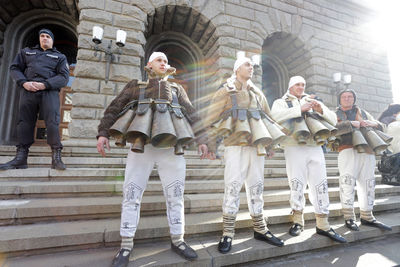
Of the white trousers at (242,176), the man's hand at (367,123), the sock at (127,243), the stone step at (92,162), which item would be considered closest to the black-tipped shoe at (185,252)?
the sock at (127,243)

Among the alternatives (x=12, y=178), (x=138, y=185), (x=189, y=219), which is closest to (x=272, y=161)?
(x=189, y=219)

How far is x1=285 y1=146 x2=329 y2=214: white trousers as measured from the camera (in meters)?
2.44

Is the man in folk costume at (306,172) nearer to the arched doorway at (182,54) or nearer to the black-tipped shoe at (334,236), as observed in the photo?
the black-tipped shoe at (334,236)

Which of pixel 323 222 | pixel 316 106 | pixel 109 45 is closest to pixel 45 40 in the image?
pixel 109 45

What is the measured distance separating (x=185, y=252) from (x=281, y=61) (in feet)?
27.3

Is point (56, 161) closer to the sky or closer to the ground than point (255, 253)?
closer to the sky

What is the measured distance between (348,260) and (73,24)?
27.3ft

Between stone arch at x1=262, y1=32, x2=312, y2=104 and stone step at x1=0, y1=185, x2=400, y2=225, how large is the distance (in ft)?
20.5

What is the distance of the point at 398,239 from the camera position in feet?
9.05

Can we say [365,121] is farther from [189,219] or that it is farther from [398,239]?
[189,219]

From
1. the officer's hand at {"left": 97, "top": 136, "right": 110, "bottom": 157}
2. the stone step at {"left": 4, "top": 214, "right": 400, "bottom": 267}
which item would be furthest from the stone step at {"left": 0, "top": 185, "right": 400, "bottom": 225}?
the officer's hand at {"left": 97, "top": 136, "right": 110, "bottom": 157}

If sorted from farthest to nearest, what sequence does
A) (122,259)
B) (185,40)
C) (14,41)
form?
(185,40) < (14,41) < (122,259)

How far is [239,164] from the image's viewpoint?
2227mm

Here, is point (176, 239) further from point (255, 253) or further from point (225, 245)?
point (255, 253)
